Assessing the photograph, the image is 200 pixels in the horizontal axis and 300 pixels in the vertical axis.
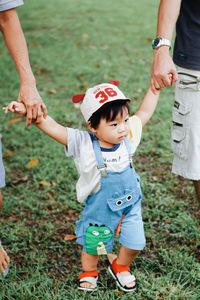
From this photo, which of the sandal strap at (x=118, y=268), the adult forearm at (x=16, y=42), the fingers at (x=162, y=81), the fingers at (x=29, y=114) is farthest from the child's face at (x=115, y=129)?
the sandal strap at (x=118, y=268)

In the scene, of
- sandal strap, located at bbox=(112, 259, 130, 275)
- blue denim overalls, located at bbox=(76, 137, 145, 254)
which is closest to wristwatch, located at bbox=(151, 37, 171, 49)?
blue denim overalls, located at bbox=(76, 137, 145, 254)

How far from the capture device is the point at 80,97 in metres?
2.83

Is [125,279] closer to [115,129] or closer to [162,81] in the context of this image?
[115,129]

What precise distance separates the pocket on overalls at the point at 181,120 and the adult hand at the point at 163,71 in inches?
12.2

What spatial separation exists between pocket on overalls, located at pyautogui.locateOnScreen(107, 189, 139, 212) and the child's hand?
63 centimetres

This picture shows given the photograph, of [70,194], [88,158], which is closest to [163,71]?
[88,158]

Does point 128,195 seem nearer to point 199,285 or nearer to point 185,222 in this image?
point 199,285

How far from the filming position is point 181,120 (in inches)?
123

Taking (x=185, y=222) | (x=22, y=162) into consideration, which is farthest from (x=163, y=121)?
(x=185, y=222)

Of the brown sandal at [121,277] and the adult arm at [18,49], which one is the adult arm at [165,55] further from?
the brown sandal at [121,277]

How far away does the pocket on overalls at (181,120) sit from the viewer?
121 inches

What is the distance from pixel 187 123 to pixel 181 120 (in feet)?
0.16

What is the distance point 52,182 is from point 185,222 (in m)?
1.21

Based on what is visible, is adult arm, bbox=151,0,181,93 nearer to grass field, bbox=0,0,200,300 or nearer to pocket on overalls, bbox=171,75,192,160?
pocket on overalls, bbox=171,75,192,160
